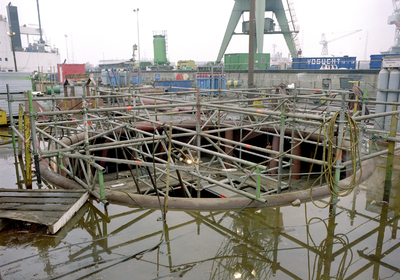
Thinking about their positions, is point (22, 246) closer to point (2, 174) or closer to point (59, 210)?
point (59, 210)

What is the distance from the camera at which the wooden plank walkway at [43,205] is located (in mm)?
5172

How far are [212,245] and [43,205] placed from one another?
336 centimetres

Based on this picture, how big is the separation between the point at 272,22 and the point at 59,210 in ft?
147

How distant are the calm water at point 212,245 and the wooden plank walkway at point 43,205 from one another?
7.5 inches

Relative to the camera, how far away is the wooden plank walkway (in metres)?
5.17

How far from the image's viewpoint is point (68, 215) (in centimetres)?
546

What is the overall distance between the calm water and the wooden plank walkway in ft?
0.63

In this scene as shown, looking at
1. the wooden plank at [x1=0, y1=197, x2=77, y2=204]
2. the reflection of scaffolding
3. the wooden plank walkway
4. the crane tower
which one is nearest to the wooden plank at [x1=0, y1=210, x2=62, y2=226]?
the wooden plank walkway

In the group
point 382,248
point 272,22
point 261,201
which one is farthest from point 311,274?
point 272,22

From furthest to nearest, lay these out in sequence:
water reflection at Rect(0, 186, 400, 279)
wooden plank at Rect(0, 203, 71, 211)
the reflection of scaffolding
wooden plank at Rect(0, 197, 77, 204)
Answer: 1. wooden plank at Rect(0, 197, 77, 204)
2. the reflection of scaffolding
3. wooden plank at Rect(0, 203, 71, 211)
4. water reflection at Rect(0, 186, 400, 279)

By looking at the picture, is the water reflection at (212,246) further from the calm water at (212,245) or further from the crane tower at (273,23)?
the crane tower at (273,23)

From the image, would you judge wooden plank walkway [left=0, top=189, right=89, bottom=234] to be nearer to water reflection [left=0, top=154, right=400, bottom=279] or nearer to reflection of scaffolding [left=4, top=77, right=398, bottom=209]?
water reflection [left=0, top=154, right=400, bottom=279]

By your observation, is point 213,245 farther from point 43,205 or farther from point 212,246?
point 43,205

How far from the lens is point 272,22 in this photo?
44.0m
